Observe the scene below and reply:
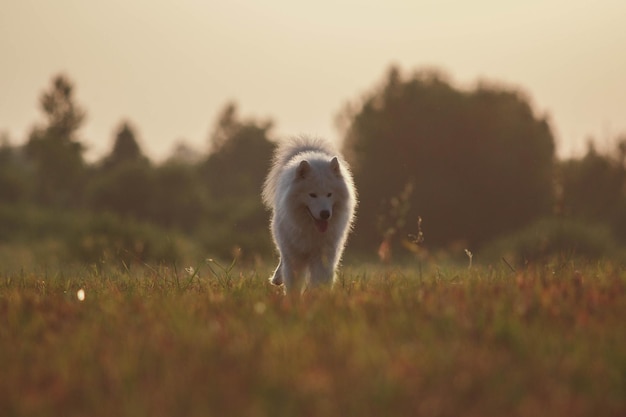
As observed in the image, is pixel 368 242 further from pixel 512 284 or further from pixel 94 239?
pixel 512 284

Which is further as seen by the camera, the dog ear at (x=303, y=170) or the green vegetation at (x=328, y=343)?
the dog ear at (x=303, y=170)

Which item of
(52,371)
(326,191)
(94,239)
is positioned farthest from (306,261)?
(94,239)

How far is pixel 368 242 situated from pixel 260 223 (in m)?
5.62

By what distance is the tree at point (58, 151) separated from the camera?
56375 mm

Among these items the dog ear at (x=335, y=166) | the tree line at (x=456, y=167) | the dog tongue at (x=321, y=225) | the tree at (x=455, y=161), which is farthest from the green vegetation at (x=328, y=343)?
the tree at (x=455, y=161)

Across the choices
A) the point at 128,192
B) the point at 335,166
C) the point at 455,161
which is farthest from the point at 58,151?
the point at 335,166

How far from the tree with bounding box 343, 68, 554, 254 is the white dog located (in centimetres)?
2680

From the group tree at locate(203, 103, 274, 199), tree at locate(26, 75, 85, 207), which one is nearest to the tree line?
tree at locate(26, 75, 85, 207)

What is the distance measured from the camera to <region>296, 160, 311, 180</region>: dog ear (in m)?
9.33

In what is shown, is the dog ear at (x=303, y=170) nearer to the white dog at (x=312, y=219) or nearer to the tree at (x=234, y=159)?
Result: the white dog at (x=312, y=219)

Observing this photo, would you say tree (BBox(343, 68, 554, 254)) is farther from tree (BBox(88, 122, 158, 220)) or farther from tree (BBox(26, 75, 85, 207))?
tree (BBox(26, 75, 85, 207))

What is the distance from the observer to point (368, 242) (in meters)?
38.3

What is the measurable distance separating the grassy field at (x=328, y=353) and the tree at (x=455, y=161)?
3028 cm

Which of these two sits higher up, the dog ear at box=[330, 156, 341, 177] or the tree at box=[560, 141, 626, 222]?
the tree at box=[560, 141, 626, 222]
